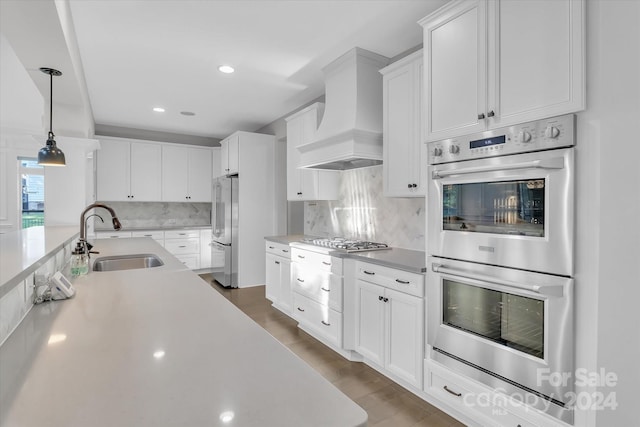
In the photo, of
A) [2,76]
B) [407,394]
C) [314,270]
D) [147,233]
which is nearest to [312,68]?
[314,270]

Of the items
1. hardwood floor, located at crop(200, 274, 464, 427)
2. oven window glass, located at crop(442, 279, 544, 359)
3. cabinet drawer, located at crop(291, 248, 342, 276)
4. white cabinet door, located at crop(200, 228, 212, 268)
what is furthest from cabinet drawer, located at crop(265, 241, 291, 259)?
white cabinet door, located at crop(200, 228, 212, 268)

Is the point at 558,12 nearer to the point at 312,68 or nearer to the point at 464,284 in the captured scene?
the point at 464,284

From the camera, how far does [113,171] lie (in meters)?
5.52

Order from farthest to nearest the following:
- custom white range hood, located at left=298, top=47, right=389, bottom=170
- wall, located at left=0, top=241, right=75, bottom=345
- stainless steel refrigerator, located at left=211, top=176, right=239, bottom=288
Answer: stainless steel refrigerator, located at left=211, top=176, right=239, bottom=288 → custom white range hood, located at left=298, top=47, right=389, bottom=170 → wall, located at left=0, top=241, right=75, bottom=345

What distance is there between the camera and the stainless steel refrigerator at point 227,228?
5.12m

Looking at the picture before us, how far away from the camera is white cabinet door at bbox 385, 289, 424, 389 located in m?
2.16

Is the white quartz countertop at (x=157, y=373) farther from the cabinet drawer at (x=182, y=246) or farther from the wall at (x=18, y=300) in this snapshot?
the cabinet drawer at (x=182, y=246)

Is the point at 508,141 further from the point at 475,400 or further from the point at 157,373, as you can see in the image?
the point at 157,373

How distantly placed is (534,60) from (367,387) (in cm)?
224

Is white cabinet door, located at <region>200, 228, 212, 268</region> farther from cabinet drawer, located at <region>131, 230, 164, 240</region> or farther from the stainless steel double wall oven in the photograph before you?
the stainless steel double wall oven

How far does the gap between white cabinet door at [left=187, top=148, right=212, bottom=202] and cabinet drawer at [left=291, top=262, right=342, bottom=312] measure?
350 centimetres

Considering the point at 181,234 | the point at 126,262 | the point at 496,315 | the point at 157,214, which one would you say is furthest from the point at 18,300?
the point at 157,214

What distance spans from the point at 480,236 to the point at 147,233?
5.32m

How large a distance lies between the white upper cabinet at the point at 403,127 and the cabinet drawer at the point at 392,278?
61cm
